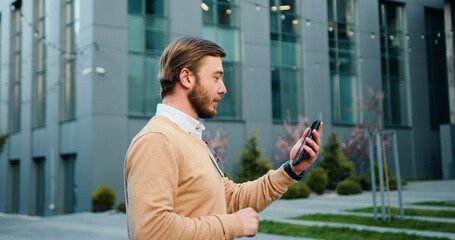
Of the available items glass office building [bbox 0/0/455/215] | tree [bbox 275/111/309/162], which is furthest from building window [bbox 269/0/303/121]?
tree [bbox 275/111/309/162]

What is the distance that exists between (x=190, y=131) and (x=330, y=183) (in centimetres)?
1878

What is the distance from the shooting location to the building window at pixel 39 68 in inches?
818

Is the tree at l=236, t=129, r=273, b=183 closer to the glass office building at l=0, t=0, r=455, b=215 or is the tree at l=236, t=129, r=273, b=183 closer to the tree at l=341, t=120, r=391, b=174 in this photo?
the glass office building at l=0, t=0, r=455, b=215

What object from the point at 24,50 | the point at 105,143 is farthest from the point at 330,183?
the point at 24,50

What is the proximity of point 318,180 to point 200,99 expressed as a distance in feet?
55.4

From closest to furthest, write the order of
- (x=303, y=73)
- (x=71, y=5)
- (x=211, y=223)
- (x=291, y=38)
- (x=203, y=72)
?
(x=211, y=223), (x=203, y=72), (x=71, y=5), (x=291, y=38), (x=303, y=73)

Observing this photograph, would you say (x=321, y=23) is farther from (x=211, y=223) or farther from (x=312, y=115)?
(x=211, y=223)

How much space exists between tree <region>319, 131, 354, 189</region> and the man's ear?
61.2 feet

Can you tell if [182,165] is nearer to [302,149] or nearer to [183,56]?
[183,56]

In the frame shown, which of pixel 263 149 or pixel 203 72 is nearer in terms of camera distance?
pixel 203 72

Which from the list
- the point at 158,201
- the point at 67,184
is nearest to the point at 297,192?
the point at 67,184

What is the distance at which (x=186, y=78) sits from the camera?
2.00 m

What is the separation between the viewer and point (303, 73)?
21391 millimetres

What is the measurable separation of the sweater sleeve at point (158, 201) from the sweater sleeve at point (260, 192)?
51cm
